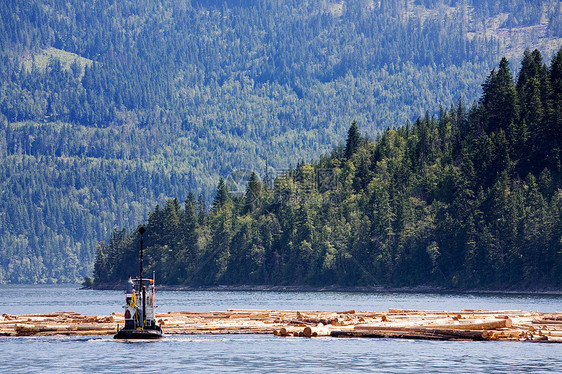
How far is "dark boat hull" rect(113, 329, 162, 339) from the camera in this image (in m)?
73.2

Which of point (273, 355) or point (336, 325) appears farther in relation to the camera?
point (336, 325)

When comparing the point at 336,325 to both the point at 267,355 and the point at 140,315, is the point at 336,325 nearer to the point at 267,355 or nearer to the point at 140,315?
the point at 267,355

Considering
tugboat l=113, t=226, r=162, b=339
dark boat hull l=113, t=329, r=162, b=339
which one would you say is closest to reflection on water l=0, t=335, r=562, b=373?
dark boat hull l=113, t=329, r=162, b=339

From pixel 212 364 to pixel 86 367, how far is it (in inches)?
292

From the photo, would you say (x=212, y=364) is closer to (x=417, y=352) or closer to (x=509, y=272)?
(x=417, y=352)

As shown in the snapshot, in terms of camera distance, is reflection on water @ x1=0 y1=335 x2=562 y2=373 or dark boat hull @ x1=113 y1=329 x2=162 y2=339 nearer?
reflection on water @ x1=0 y1=335 x2=562 y2=373

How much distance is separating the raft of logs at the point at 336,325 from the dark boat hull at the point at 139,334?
4.98m

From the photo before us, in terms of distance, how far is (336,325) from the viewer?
262 ft

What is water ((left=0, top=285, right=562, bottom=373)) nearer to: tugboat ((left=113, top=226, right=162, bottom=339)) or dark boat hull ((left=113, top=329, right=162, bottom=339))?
dark boat hull ((left=113, top=329, right=162, bottom=339))

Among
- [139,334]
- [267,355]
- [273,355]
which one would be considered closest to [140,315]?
[139,334]

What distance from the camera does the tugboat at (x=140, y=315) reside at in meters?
72.2

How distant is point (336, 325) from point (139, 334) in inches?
595

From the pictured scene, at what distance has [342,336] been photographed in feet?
251

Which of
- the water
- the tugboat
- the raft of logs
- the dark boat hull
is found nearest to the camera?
the water
